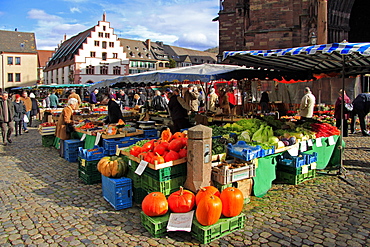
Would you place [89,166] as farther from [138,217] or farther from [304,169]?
[304,169]

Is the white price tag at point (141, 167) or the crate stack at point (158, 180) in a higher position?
the white price tag at point (141, 167)

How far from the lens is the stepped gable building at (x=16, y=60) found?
50.3m

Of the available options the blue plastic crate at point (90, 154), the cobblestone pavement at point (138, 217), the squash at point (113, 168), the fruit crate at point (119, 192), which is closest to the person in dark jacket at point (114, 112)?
the cobblestone pavement at point (138, 217)

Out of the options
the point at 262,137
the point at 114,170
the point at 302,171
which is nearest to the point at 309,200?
the point at 302,171

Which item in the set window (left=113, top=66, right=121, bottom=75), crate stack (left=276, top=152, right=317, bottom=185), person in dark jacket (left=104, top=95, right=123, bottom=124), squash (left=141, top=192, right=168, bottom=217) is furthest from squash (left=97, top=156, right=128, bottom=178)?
window (left=113, top=66, right=121, bottom=75)

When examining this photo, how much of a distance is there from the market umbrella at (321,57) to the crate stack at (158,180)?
3.44m

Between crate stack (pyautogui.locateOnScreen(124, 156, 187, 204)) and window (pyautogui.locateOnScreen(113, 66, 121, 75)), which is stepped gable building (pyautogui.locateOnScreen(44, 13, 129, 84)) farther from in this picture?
crate stack (pyautogui.locateOnScreen(124, 156, 187, 204))

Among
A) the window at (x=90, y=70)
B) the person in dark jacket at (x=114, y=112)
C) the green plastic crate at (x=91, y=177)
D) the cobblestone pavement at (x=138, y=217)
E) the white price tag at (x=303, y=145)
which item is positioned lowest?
the cobblestone pavement at (x=138, y=217)

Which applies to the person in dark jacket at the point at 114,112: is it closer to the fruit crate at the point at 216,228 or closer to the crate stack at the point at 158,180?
the crate stack at the point at 158,180

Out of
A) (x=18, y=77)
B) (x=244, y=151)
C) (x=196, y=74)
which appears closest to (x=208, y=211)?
(x=244, y=151)

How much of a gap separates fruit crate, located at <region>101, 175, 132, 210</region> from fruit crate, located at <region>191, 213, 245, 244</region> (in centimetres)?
151

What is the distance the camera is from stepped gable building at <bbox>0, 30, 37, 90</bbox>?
50.3m

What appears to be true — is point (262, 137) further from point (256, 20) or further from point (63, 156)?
point (256, 20)

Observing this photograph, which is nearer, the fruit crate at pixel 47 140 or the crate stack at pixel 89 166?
the crate stack at pixel 89 166
